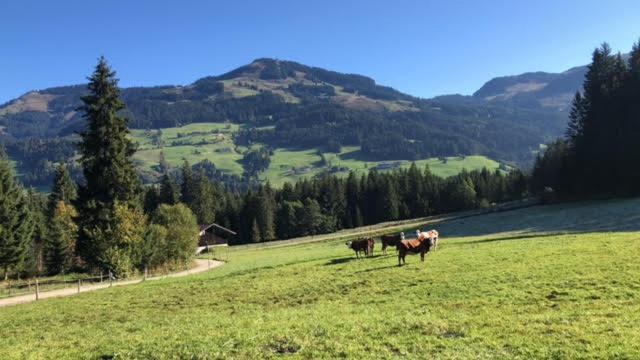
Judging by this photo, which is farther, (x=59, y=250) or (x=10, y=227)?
(x=59, y=250)

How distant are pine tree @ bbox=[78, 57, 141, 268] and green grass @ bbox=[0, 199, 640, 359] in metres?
17.0

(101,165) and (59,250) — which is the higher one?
(101,165)

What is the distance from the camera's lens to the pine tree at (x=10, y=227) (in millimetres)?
59312

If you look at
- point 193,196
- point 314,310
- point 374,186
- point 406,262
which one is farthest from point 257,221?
point 314,310

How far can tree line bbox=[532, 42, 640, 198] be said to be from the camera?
80875 mm

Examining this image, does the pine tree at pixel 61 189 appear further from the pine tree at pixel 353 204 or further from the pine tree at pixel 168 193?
the pine tree at pixel 353 204

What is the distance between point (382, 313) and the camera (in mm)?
19047

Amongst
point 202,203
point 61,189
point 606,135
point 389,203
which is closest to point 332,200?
point 389,203

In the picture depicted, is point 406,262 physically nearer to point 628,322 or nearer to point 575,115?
point 628,322

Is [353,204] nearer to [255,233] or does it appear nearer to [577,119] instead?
[255,233]

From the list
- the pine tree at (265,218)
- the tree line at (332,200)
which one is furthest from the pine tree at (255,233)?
the pine tree at (265,218)

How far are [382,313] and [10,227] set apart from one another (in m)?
57.3

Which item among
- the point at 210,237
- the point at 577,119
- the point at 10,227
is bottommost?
the point at 210,237

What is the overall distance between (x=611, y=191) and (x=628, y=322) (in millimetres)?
77990
